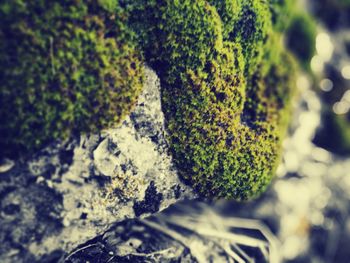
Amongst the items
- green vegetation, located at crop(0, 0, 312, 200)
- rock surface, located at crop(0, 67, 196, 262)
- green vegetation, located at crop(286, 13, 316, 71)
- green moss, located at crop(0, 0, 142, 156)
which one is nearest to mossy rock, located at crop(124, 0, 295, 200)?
green vegetation, located at crop(0, 0, 312, 200)

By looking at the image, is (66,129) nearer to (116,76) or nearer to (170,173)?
(116,76)

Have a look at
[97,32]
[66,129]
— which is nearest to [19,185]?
[66,129]

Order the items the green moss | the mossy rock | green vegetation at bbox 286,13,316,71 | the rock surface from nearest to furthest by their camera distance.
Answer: the green moss
the rock surface
the mossy rock
green vegetation at bbox 286,13,316,71

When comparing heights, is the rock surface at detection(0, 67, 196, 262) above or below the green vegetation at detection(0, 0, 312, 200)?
below

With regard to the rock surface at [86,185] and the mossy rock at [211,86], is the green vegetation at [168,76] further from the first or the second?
the rock surface at [86,185]

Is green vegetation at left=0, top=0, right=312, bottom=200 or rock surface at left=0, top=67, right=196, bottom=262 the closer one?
green vegetation at left=0, top=0, right=312, bottom=200

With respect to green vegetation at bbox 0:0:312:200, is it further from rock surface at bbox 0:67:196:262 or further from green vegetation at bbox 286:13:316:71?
green vegetation at bbox 286:13:316:71

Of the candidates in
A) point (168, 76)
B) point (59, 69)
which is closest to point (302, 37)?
point (168, 76)

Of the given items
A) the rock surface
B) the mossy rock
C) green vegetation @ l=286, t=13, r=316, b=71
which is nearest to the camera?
the rock surface
